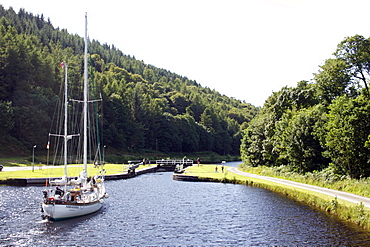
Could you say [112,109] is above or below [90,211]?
above

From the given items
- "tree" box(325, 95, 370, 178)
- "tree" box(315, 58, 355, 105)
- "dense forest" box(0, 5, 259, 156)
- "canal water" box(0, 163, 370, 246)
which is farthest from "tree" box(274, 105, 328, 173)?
"dense forest" box(0, 5, 259, 156)

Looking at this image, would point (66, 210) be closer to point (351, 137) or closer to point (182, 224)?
point (182, 224)

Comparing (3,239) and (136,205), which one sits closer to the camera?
(3,239)

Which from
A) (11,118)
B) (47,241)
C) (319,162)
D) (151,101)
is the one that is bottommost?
(47,241)

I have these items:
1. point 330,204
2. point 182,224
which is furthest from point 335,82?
point 182,224

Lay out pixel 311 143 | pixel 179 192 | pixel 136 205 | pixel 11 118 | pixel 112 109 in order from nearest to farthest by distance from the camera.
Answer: pixel 136 205
pixel 179 192
pixel 311 143
pixel 11 118
pixel 112 109

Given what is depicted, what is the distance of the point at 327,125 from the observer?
45812 millimetres

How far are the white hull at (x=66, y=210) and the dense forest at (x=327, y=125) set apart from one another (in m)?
28.3

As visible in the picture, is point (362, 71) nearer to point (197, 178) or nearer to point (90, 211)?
point (197, 178)

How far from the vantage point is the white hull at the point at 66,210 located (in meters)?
28.7

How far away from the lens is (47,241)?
2359cm

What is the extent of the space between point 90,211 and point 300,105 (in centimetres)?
5123

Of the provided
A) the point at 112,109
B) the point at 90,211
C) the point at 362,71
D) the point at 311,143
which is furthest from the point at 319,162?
the point at 112,109

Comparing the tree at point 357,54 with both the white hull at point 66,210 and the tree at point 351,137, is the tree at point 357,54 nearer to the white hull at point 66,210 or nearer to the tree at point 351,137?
the tree at point 351,137
